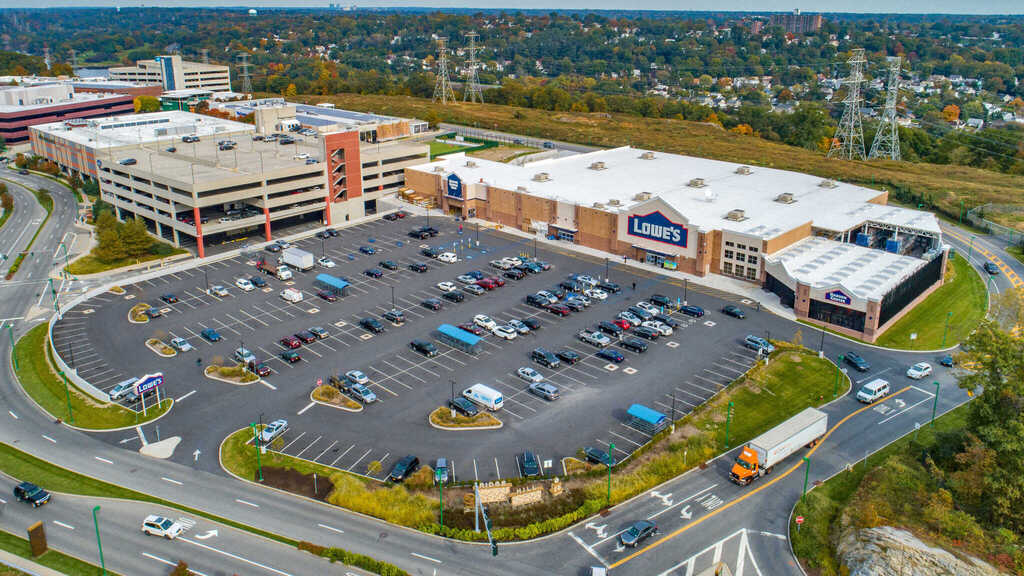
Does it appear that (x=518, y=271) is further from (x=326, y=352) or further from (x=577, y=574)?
(x=577, y=574)

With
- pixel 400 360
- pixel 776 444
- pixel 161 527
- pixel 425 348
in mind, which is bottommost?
pixel 161 527

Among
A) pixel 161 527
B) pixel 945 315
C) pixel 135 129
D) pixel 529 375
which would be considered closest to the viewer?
pixel 161 527

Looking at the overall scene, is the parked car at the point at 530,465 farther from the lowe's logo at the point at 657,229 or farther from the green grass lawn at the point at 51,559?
the lowe's logo at the point at 657,229

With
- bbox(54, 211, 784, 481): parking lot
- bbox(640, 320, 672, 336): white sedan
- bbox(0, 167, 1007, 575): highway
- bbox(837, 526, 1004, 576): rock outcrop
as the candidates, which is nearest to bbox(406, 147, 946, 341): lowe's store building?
bbox(54, 211, 784, 481): parking lot

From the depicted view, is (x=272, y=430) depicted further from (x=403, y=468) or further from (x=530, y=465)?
(x=530, y=465)

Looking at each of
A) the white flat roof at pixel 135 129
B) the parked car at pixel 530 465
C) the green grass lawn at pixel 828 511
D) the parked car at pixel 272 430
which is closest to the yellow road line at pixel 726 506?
the green grass lawn at pixel 828 511

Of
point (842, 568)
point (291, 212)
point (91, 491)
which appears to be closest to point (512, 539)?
point (842, 568)

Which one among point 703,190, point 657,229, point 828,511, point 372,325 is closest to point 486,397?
point 372,325
